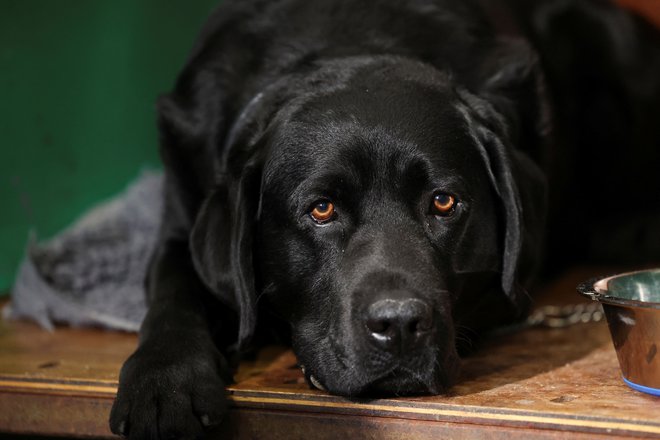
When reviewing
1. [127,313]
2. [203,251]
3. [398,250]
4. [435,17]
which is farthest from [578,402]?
[127,313]

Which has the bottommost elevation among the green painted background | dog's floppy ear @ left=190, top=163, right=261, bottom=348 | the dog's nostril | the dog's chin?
the dog's chin

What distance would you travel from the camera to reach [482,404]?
1673 millimetres

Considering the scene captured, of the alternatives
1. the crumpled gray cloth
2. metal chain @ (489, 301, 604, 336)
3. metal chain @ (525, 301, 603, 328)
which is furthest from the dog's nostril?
the crumpled gray cloth

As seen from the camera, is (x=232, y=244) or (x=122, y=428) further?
(x=232, y=244)

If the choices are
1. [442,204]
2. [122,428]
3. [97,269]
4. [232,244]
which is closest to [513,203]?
[442,204]

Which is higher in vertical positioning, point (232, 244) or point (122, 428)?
point (232, 244)

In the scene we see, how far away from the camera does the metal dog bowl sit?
159 centimetres

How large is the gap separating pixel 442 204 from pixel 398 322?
0.31 metres

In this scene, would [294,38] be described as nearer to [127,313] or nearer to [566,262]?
[127,313]

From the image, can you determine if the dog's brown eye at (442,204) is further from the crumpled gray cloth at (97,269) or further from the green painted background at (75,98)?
the green painted background at (75,98)

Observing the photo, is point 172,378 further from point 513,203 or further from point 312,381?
point 513,203

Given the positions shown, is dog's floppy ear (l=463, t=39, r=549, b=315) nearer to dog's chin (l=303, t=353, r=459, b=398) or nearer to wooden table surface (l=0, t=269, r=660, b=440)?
wooden table surface (l=0, t=269, r=660, b=440)

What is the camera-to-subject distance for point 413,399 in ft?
5.60

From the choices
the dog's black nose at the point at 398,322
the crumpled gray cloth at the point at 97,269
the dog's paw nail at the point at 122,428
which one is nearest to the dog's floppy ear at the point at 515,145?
the dog's black nose at the point at 398,322
